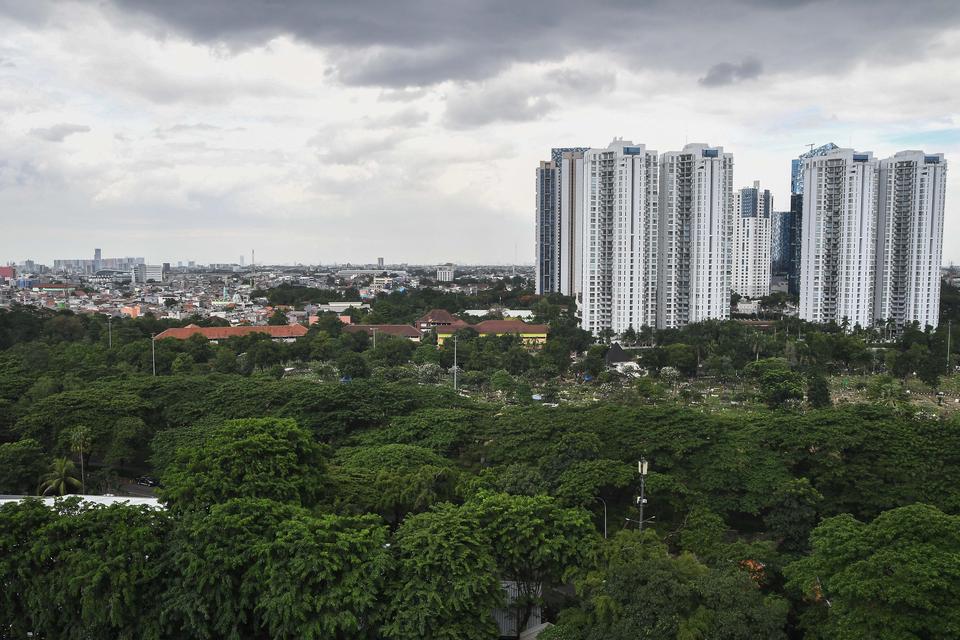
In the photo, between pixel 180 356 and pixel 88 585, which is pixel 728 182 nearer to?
pixel 180 356

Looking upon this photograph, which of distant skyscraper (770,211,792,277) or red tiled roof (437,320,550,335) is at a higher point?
distant skyscraper (770,211,792,277)

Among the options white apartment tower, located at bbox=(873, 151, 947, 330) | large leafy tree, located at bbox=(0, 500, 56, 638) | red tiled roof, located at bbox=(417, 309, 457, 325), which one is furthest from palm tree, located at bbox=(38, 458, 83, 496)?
white apartment tower, located at bbox=(873, 151, 947, 330)

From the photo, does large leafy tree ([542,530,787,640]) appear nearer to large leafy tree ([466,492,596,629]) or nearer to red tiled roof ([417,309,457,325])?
large leafy tree ([466,492,596,629])

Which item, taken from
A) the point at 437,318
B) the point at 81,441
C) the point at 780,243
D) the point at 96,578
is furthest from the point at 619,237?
the point at 780,243

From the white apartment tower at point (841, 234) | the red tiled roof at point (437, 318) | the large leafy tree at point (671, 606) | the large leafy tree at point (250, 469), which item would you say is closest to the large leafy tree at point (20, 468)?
the large leafy tree at point (250, 469)

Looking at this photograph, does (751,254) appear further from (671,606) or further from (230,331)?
(671,606)

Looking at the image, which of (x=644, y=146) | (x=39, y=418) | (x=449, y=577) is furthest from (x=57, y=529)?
(x=644, y=146)

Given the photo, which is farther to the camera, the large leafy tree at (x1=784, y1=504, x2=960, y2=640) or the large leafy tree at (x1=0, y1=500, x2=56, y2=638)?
the large leafy tree at (x1=0, y1=500, x2=56, y2=638)
